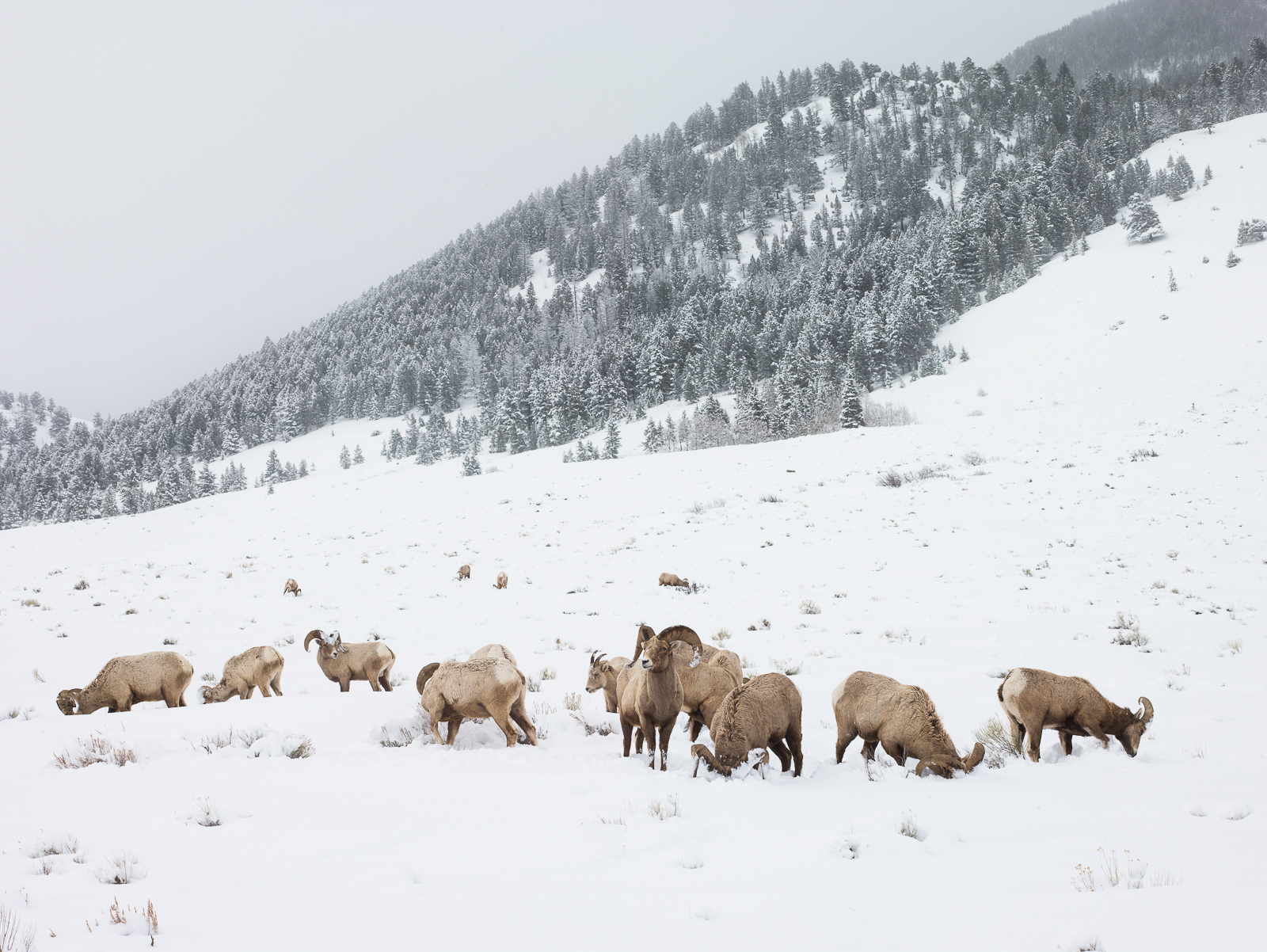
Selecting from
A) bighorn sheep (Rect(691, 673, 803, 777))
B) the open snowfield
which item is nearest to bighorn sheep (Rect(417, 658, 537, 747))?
the open snowfield

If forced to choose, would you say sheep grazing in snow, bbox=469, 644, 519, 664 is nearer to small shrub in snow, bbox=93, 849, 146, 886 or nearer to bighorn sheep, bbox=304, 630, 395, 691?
bighorn sheep, bbox=304, 630, 395, 691

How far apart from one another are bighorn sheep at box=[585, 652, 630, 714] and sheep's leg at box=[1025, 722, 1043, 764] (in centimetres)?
416

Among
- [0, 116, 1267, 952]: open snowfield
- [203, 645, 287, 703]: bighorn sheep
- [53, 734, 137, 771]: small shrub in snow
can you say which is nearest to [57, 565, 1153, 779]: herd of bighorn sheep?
[0, 116, 1267, 952]: open snowfield

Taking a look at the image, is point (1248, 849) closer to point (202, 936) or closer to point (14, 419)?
point (202, 936)

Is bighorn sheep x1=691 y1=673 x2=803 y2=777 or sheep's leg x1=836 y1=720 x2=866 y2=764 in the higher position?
bighorn sheep x1=691 y1=673 x2=803 y2=777

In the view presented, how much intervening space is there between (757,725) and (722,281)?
125 metres

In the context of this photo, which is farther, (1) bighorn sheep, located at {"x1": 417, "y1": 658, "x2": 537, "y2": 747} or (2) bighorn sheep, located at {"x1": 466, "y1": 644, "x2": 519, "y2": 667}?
(2) bighorn sheep, located at {"x1": 466, "y1": 644, "x2": 519, "y2": 667}

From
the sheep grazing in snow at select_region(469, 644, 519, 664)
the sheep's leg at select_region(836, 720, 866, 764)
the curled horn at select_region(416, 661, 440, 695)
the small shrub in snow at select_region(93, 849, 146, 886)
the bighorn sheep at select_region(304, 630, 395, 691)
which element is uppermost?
the small shrub in snow at select_region(93, 849, 146, 886)

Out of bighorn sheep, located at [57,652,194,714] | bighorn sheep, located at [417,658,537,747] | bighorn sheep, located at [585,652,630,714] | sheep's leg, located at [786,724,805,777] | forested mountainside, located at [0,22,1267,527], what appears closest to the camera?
sheep's leg, located at [786,724,805,777]

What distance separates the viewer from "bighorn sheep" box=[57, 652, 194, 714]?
7.82 metres

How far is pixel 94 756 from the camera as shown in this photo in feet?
17.6

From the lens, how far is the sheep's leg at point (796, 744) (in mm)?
5197

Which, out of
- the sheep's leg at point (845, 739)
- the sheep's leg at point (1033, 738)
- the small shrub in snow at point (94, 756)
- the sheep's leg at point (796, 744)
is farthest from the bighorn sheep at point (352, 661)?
the sheep's leg at point (1033, 738)

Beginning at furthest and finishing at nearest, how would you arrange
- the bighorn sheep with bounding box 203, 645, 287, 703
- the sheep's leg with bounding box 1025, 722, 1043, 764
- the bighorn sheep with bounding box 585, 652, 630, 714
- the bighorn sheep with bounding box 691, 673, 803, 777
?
the bighorn sheep with bounding box 203, 645, 287, 703 < the bighorn sheep with bounding box 585, 652, 630, 714 < the sheep's leg with bounding box 1025, 722, 1043, 764 < the bighorn sheep with bounding box 691, 673, 803, 777
